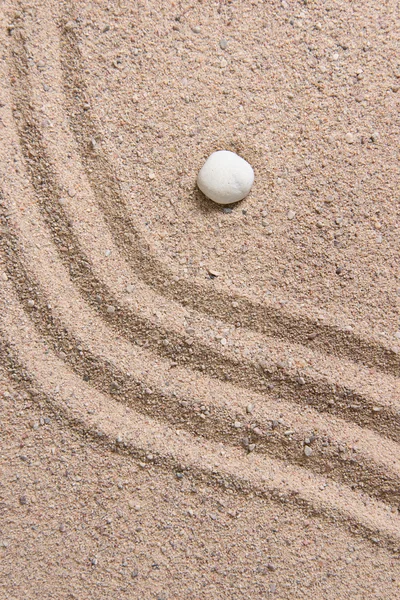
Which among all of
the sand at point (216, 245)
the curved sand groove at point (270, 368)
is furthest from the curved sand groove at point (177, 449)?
the curved sand groove at point (270, 368)

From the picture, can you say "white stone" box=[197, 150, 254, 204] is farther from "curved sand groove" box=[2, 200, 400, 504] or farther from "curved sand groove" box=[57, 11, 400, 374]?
"curved sand groove" box=[2, 200, 400, 504]

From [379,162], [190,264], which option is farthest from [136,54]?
[379,162]

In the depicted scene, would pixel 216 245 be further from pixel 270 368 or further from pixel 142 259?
pixel 270 368

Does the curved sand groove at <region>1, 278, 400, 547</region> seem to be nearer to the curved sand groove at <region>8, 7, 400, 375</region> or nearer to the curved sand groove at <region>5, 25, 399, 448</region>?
the curved sand groove at <region>5, 25, 399, 448</region>

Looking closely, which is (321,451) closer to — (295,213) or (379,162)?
(295,213)

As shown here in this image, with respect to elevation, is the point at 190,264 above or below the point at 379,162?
below

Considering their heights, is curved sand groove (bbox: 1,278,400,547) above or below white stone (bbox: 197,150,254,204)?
below

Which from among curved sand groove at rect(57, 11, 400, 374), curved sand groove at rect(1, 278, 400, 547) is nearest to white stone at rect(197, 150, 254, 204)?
curved sand groove at rect(57, 11, 400, 374)
